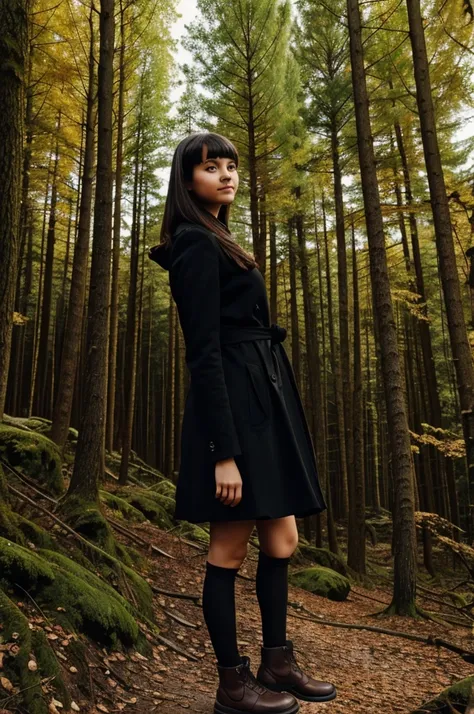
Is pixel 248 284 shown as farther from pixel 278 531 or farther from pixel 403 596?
pixel 403 596

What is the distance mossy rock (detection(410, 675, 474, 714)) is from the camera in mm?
2357

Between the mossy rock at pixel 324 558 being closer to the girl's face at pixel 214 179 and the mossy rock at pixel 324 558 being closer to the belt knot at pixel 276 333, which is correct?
the belt knot at pixel 276 333

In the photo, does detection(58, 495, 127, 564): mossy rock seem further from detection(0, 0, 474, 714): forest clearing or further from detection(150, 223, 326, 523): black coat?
detection(150, 223, 326, 523): black coat

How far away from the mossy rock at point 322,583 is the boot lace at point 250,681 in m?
A: 7.27

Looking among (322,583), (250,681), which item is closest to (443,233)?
(322,583)

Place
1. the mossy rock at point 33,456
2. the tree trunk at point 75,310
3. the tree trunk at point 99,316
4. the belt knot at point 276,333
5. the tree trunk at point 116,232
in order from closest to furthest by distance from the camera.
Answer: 1. the belt knot at point 276,333
2. the tree trunk at point 99,316
3. the mossy rock at point 33,456
4. the tree trunk at point 75,310
5. the tree trunk at point 116,232

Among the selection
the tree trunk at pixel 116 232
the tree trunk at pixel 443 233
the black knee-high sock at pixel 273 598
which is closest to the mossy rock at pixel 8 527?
the black knee-high sock at pixel 273 598

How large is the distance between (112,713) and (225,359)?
6.05 feet

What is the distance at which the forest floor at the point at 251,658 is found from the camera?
2.77m

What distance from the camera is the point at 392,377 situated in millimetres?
7477

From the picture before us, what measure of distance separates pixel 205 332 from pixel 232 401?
0.98 ft

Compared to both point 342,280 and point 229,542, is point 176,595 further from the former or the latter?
point 342,280

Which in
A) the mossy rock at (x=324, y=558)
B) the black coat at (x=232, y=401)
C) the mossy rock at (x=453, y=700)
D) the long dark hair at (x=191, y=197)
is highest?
the long dark hair at (x=191, y=197)

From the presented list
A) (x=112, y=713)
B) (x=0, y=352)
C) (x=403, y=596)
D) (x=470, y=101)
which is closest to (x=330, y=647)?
(x=403, y=596)
